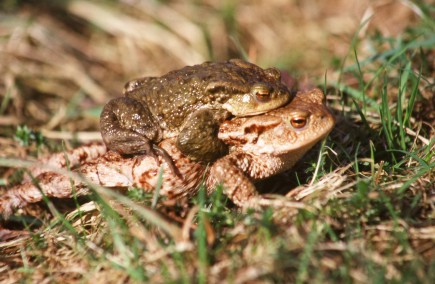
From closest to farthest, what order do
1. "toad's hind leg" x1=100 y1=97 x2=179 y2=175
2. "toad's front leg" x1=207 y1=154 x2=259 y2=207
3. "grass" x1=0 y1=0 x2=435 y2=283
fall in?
"grass" x1=0 y1=0 x2=435 y2=283
"toad's front leg" x1=207 y1=154 x2=259 y2=207
"toad's hind leg" x1=100 y1=97 x2=179 y2=175

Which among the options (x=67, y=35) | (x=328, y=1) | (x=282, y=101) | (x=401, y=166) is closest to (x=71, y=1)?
(x=67, y=35)

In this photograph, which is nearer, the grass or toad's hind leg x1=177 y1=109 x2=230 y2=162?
the grass

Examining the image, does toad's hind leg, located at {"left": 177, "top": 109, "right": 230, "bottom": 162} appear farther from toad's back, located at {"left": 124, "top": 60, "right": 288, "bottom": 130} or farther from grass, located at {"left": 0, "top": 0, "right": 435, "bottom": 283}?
grass, located at {"left": 0, "top": 0, "right": 435, "bottom": 283}

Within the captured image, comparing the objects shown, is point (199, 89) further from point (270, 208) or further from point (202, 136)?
point (270, 208)

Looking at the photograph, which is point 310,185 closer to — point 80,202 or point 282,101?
point 282,101

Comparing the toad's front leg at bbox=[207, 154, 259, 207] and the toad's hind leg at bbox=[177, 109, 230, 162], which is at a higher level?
the toad's hind leg at bbox=[177, 109, 230, 162]

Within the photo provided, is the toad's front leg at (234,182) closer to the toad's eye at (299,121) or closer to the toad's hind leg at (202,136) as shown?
the toad's hind leg at (202,136)

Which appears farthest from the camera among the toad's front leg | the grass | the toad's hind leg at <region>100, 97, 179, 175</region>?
the toad's hind leg at <region>100, 97, 179, 175</region>

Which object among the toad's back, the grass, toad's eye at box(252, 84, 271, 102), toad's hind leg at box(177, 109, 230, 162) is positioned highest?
the toad's back

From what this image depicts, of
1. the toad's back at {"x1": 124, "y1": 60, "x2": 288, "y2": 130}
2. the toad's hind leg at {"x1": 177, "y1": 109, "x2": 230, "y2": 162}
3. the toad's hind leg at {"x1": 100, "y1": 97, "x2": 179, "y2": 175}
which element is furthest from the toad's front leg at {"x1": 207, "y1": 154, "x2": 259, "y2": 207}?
the toad's back at {"x1": 124, "y1": 60, "x2": 288, "y2": 130}
